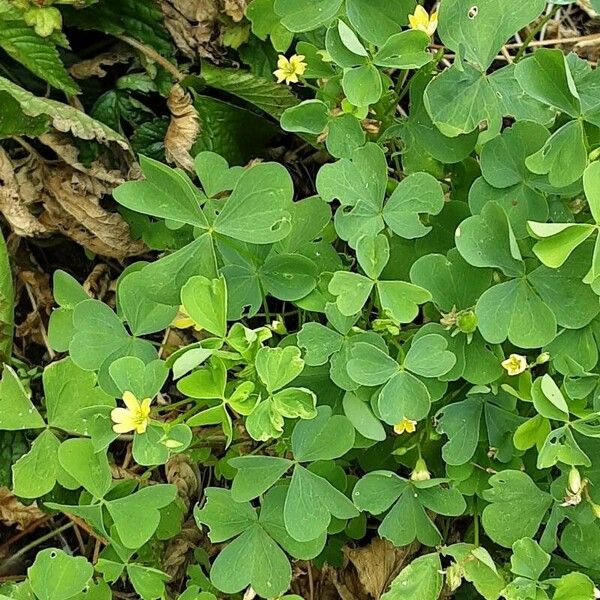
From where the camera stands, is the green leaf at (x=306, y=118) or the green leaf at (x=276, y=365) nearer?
the green leaf at (x=276, y=365)

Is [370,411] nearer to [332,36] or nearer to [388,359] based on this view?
[388,359]

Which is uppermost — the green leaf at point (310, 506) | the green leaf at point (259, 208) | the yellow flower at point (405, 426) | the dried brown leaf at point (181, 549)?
the green leaf at point (259, 208)

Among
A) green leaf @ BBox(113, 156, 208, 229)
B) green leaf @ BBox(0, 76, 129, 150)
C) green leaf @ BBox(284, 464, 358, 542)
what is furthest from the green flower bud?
green leaf @ BBox(0, 76, 129, 150)

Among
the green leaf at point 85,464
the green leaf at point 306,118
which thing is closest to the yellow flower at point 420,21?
the green leaf at point 306,118

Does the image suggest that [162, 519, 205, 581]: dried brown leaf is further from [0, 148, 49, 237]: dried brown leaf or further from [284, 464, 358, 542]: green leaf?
[0, 148, 49, 237]: dried brown leaf

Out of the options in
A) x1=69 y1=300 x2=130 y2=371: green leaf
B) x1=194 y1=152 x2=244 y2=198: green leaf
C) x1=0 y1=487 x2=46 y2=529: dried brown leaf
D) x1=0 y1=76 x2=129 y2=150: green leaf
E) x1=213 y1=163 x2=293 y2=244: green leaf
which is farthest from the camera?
x1=0 y1=487 x2=46 y2=529: dried brown leaf

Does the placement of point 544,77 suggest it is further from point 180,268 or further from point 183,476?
point 183,476

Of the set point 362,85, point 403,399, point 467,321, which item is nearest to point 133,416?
point 403,399

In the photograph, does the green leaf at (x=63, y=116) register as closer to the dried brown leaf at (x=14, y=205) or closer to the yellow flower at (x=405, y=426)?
the dried brown leaf at (x=14, y=205)

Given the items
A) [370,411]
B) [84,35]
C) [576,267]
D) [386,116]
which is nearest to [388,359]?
[370,411]
